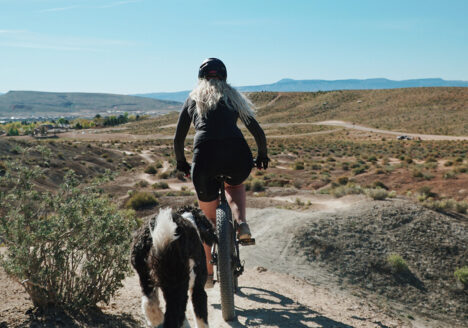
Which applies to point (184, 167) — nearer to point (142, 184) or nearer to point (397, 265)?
point (397, 265)

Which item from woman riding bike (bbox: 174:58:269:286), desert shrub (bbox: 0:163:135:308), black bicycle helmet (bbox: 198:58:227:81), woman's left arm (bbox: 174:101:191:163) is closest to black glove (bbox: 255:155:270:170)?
woman riding bike (bbox: 174:58:269:286)

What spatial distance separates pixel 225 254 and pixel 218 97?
1.54 m

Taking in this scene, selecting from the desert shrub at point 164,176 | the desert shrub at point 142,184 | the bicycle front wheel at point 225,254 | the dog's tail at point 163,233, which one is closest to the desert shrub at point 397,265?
the bicycle front wheel at point 225,254

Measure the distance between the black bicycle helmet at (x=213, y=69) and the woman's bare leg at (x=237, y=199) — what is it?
117 cm

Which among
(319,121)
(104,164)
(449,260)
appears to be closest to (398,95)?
(319,121)

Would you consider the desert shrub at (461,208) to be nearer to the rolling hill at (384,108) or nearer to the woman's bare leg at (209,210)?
the woman's bare leg at (209,210)

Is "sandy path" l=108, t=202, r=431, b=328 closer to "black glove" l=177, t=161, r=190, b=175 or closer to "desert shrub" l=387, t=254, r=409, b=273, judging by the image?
"desert shrub" l=387, t=254, r=409, b=273

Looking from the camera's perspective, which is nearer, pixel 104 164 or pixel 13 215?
pixel 13 215

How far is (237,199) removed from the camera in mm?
4477

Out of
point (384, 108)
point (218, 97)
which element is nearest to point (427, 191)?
point (218, 97)

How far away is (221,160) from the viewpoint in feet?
13.0

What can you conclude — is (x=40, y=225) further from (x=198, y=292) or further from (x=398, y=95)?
(x=398, y=95)

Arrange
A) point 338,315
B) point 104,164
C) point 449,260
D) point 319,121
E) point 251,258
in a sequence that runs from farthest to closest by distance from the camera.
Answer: point 319,121 → point 104,164 → point 449,260 → point 251,258 → point 338,315

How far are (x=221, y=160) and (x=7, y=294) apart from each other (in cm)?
328
